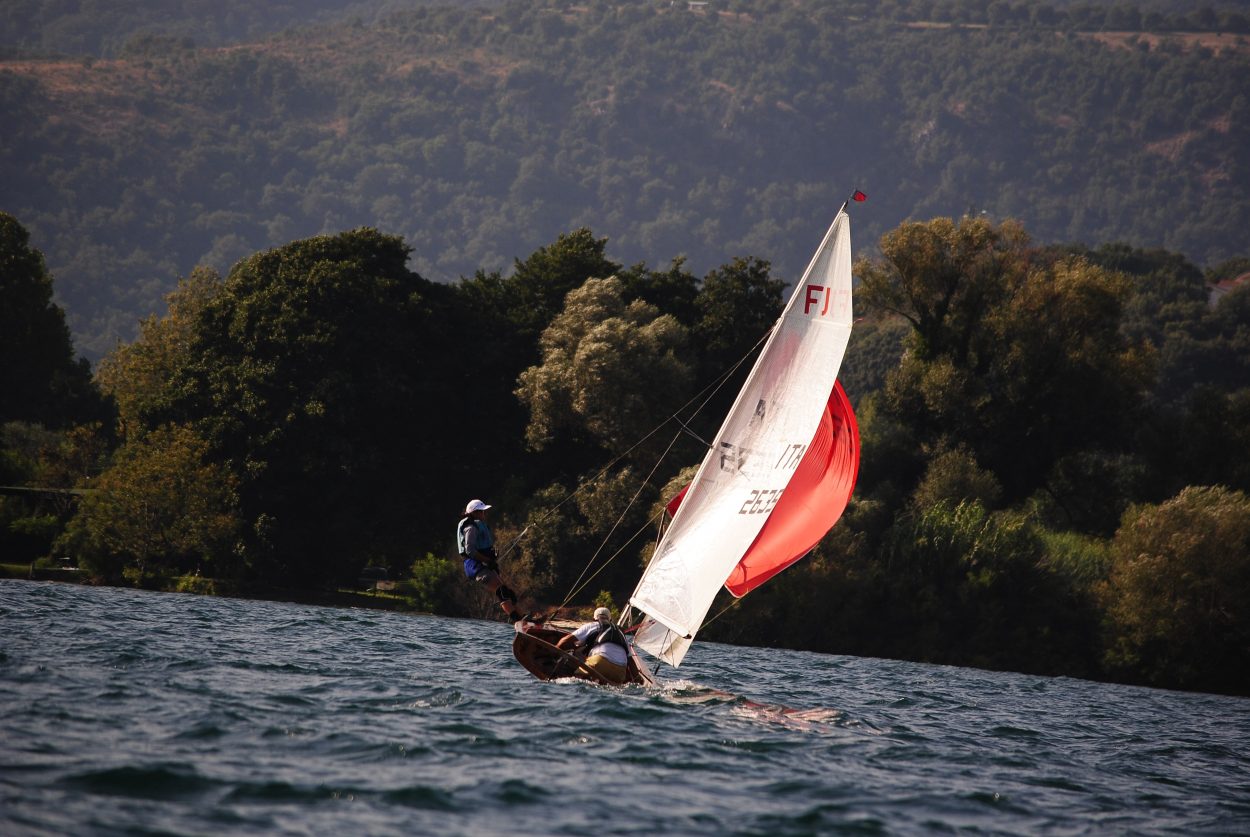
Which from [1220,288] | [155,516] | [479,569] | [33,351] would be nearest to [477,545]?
[479,569]

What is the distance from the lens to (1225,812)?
776 inches

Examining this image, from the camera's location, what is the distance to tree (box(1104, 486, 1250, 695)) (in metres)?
47.3

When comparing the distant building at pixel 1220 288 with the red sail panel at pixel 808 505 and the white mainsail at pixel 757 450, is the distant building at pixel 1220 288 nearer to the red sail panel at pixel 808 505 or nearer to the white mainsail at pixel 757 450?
the red sail panel at pixel 808 505

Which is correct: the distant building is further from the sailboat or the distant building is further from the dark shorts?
the dark shorts

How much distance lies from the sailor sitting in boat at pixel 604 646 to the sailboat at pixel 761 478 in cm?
28

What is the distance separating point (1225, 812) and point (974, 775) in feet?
11.1

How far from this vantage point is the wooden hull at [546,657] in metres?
25.5

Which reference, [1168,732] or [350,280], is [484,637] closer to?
[1168,732]

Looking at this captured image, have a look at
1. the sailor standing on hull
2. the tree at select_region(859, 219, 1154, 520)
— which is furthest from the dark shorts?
the tree at select_region(859, 219, 1154, 520)

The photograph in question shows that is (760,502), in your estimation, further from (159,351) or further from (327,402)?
(159,351)

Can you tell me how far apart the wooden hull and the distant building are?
129 m

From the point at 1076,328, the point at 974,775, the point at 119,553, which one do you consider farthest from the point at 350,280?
the point at 974,775

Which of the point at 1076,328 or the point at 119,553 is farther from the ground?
the point at 1076,328

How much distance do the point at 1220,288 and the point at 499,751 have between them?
485 ft
